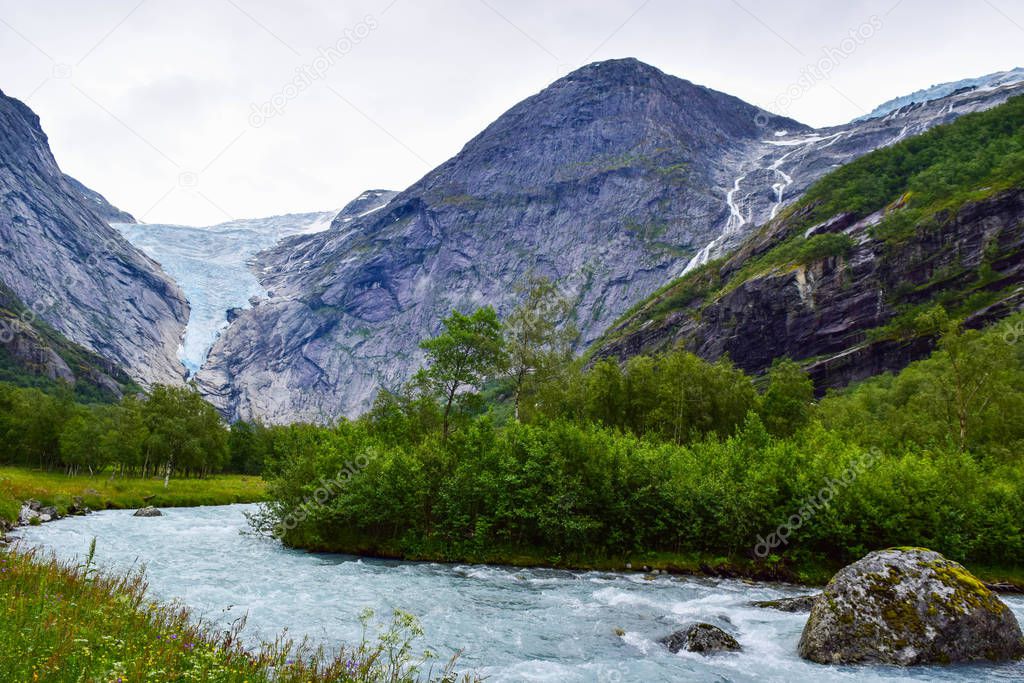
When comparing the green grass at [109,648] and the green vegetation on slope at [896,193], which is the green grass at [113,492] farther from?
the green vegetation on slope at [896,193]

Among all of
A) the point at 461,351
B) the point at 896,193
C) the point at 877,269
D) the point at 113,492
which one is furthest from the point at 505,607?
the point at 896,193

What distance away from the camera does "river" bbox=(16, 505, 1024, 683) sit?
1816cm

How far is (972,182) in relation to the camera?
14238 cm

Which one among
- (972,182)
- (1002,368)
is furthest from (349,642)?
(972,182)

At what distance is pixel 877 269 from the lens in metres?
132

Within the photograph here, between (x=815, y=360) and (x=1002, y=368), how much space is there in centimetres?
7318

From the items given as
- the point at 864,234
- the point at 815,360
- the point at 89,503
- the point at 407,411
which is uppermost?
the point at 864,234

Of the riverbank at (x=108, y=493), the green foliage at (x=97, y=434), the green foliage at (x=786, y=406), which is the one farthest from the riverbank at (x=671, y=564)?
the green foliage at (x=97, y=434)

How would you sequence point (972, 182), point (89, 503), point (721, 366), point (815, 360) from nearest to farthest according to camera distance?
point (89, 503), point (721, 366), point (815, 360), point (972, 182)

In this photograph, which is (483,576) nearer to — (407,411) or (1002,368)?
(407,411)

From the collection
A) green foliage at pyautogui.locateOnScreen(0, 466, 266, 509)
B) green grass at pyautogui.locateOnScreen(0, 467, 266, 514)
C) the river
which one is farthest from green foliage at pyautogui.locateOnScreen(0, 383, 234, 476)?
the river

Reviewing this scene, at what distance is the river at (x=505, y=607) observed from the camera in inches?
715

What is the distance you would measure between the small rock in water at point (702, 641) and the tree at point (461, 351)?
99.6ft

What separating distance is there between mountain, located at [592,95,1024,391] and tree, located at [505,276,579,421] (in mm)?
41381
